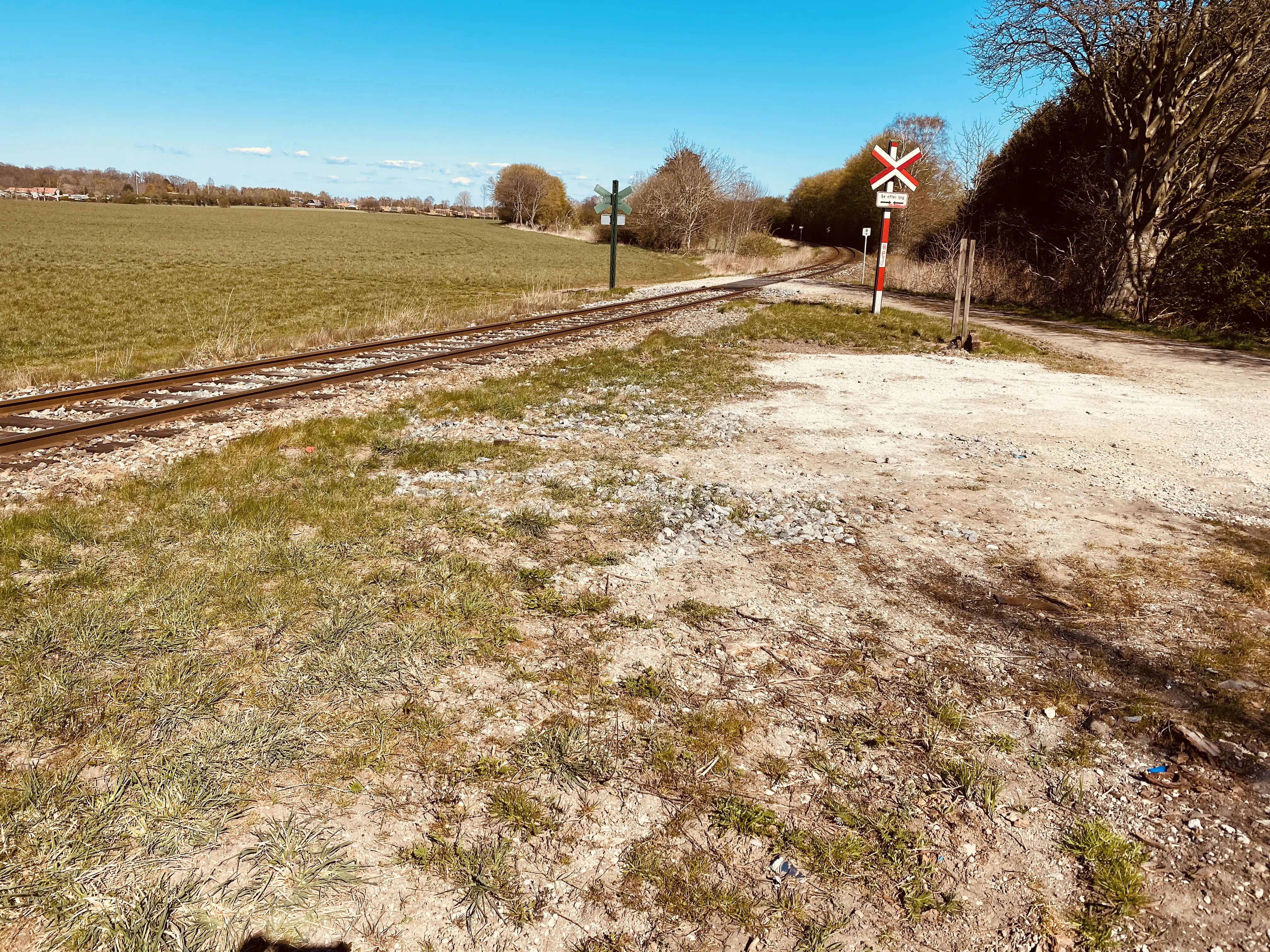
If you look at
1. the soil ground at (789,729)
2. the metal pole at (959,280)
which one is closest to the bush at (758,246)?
the metal pole at (959,280)

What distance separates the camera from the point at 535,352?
520 inches

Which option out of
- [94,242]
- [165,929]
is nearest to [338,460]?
[165,929]

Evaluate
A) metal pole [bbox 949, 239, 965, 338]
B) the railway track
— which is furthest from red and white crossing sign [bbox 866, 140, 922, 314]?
the railway track

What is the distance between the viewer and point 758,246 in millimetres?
62125

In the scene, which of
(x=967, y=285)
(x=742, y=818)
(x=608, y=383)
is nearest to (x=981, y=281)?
(x=967, y=285)

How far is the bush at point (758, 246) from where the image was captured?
60469 mm

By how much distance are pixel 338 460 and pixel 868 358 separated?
1033cm

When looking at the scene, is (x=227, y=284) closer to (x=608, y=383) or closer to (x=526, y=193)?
(x=608, y=383)

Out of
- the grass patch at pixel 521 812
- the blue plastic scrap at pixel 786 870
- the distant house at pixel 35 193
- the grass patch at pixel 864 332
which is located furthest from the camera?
the distant house at pixel 35 193

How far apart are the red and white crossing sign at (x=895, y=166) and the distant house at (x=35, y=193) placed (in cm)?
13623

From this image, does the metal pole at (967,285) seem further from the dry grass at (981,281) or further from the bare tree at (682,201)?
the bare tree at (682,201)

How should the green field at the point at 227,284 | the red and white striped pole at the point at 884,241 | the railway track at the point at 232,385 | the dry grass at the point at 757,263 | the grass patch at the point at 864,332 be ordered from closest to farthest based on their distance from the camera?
the railway track at the point at 232,385 < the green field at the point at 227,284 < the grass patch at the point at 864,332 < the red and white striped pole at the point at 884,241 < the dry grass at the point at 757,263

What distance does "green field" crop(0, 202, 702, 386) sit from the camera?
14602 mm

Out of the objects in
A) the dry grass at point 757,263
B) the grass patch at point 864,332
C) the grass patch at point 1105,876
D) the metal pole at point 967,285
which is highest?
the dry grass at point 757,263
